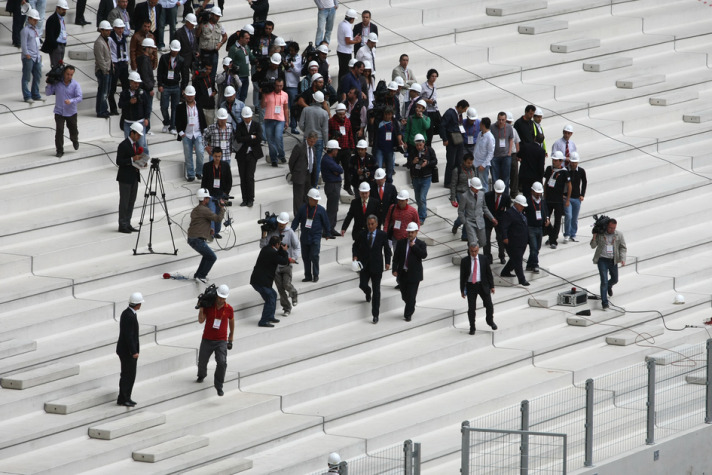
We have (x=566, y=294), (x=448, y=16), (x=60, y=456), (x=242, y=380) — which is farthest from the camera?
(x=448, y=16)

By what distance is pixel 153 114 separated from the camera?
26.3 metres

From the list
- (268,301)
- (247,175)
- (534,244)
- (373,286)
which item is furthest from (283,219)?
(534,244)

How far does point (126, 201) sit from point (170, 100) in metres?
3.62

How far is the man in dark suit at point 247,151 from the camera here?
23984 mm

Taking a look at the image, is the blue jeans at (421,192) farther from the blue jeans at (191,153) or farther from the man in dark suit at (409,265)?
the blue jeans at (191,153)

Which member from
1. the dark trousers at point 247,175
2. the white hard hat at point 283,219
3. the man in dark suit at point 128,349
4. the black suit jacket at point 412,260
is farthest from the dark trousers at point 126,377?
the dark trousers at point 247,175

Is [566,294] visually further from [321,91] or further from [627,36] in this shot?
[627,36]

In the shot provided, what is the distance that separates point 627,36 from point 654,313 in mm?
12044

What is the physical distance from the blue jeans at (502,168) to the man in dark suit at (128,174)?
6290mm

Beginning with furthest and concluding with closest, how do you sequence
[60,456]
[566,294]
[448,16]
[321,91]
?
[448,16] → [321,91] → [566,294] → [60,456]

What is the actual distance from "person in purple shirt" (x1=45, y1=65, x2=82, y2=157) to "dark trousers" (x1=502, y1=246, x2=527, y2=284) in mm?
7364

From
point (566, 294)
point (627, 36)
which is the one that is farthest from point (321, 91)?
point (627, 36)

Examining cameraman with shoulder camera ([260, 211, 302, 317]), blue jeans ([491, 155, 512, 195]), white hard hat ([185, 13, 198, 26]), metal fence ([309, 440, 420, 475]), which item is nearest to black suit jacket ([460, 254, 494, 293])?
cameraman with shoulder camera ([260, 211, 302, 317])

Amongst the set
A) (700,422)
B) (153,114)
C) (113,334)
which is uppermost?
(153,114)
